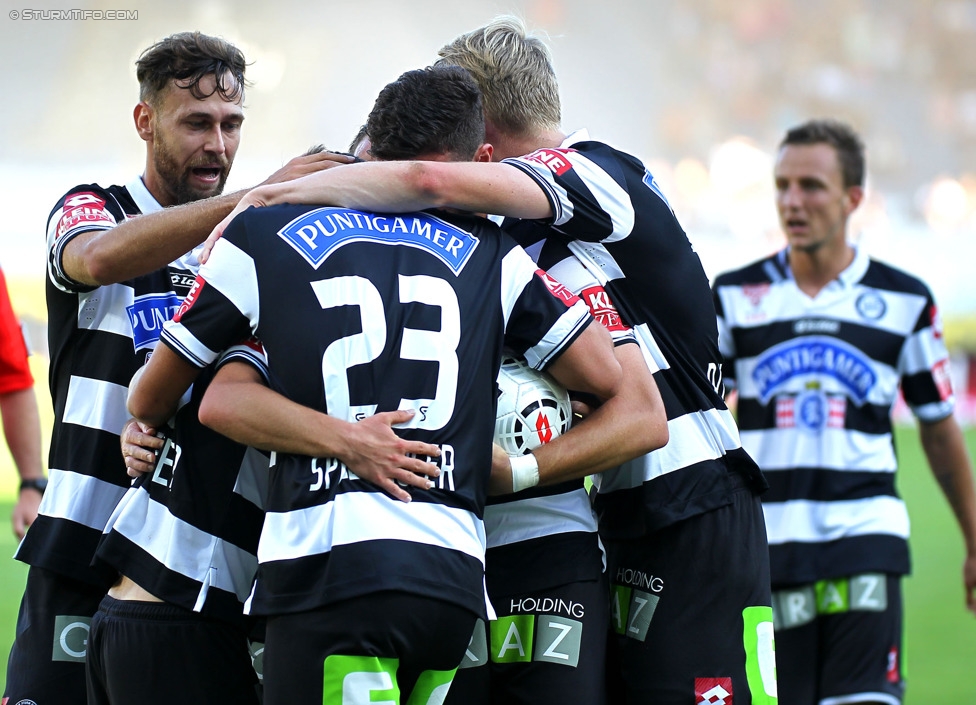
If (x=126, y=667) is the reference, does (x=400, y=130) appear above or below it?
above

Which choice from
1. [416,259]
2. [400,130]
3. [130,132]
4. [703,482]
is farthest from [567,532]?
[130,132]

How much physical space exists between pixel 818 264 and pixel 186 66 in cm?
301

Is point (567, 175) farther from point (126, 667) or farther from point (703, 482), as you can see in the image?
point (126, 667)

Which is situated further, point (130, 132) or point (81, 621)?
point (130, 132)

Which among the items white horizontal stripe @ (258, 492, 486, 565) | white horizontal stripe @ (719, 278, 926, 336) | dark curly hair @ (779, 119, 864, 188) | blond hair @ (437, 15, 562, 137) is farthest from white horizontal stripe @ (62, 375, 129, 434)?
dark curly hair @ (779, 119, 864, 188)

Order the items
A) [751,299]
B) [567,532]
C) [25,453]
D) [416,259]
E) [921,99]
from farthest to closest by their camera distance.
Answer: [921,99] < [751,299] < [25,453] < [567,532] < [416,259]

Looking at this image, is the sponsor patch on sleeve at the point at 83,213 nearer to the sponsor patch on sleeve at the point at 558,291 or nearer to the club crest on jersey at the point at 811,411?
the sponsor patch on sleeve at the point at 558,291

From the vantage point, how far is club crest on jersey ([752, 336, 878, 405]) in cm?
485

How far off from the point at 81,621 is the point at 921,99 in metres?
26.3

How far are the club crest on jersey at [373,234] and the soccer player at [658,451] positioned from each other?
303mm

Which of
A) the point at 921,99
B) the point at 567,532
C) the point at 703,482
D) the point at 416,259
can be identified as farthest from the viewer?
the point at 921,99

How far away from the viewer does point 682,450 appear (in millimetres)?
3029

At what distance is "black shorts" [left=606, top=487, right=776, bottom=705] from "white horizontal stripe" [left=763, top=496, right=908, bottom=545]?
178 centimetres

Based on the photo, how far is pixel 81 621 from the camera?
123 inches
